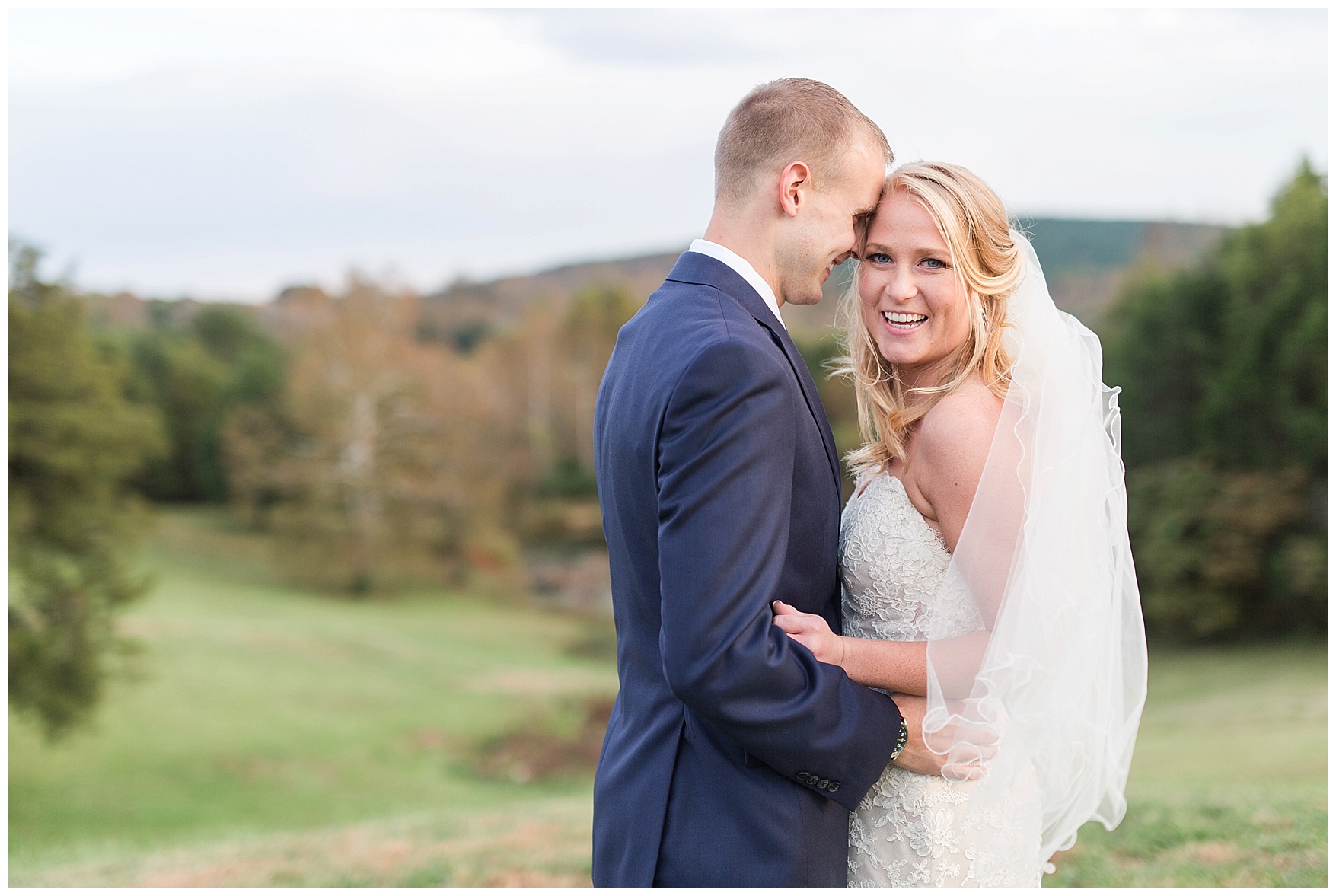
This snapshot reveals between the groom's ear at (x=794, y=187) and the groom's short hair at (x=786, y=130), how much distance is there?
2 cm

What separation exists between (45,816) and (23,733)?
2.59m

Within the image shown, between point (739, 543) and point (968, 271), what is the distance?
3.71 feet

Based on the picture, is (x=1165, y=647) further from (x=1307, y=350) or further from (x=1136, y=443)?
(x=1307, y=350)

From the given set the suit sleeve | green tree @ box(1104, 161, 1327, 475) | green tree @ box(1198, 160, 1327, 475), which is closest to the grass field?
the suit sleeve

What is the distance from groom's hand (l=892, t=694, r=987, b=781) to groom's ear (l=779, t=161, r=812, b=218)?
121 cm

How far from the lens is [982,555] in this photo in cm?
253

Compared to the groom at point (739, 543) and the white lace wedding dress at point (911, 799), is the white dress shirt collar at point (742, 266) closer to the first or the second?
the groom at point (739, 543)

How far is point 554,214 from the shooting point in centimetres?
3412

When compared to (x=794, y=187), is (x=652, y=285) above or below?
above

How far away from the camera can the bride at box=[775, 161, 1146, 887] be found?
8.27ft

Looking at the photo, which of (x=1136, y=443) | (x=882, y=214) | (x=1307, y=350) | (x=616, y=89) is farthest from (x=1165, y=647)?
(x=882, y=214)

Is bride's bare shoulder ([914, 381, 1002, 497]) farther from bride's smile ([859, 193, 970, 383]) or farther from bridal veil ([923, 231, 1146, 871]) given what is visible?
bride's smile ([859, 193, 970, 383])

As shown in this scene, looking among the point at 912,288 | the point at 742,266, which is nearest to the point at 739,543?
the point at 742,266

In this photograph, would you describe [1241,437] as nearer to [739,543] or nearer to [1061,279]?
[1061,279]
